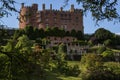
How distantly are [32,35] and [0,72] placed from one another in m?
66.0

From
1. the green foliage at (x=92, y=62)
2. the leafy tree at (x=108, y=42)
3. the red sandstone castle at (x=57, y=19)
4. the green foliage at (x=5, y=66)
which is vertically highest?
the red sandstone castle at (x=57, y=19)

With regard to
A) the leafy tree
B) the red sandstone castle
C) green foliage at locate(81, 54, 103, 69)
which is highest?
the red sandstone castle

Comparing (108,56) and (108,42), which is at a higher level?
(108,42)

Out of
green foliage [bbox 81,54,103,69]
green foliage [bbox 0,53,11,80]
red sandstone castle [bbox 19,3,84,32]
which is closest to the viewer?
green foliage [bbox 0,53,11,80]

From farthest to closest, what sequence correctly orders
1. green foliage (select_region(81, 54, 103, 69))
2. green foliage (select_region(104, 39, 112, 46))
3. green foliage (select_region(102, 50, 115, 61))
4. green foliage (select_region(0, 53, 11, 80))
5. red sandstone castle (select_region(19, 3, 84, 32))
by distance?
red sandstone castle (select_region(19, 3, 84, 32)) → green foliage (select_region(104, 39, 112, 46)) → green foliage (select_region(102, 50, 115, 61)) → green foliage (select_region(81, 54, 103, 69)) → green foliage (select_region(0, 53, 11, 80))

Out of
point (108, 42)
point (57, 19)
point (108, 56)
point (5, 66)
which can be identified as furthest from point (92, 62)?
point (57, 19)

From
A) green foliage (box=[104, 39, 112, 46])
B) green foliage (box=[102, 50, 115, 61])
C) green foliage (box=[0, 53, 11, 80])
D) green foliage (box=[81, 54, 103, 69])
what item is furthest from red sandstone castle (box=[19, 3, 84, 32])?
green foliage (box=[0, 53, 11, 80])

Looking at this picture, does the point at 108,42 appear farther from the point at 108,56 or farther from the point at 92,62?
the point at 92,62

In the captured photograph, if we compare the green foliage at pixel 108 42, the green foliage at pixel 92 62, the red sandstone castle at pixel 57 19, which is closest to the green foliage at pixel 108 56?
the green foliage at pixel 92 62

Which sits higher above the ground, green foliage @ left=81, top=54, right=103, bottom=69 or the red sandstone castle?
the red sandstone castle

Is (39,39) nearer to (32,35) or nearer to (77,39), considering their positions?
(32,35)

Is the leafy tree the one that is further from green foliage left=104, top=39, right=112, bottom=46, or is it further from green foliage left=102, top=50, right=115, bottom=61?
green foliage left=102, top=50, right=115, bottom=61

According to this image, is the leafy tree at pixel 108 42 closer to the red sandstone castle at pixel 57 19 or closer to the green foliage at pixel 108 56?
the red sandstone castle at pixel 57 19

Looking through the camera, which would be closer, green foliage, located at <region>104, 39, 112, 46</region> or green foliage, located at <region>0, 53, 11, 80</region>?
green foliage, located at <region>0, 53, 11, 80</region>
